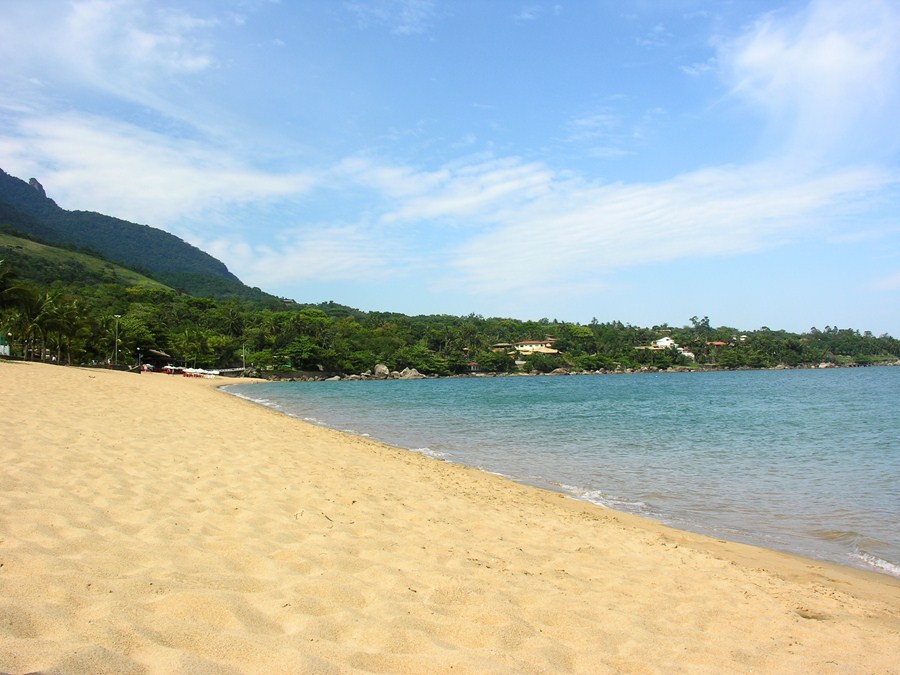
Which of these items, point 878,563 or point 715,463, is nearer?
point 878,563

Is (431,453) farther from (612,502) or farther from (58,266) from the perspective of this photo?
(58,266)

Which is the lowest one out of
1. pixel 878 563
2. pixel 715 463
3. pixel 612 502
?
pixel 715 463

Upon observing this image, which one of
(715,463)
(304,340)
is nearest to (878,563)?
(715,463)

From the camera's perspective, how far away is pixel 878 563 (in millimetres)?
7504

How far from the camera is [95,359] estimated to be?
70688mm

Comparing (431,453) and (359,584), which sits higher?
(359,584)

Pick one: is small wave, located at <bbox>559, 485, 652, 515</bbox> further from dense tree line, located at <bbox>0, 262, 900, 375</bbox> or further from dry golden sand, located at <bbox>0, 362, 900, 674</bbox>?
dense tree line, located at <bbox>0, 262, 900, 375</bbox>

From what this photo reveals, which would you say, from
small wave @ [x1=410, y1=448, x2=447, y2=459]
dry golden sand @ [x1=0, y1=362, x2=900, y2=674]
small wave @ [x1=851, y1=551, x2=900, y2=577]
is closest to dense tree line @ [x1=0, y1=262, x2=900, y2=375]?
small wave @ [x1=410, y1=448, x2=447, y2=459]

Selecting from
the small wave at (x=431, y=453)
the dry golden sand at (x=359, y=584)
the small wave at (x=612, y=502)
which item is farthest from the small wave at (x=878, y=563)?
the small wave at (x=431, y=453)

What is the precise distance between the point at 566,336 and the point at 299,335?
82264mm

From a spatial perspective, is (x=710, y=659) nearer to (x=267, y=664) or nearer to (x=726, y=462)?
(x=267, y=664)

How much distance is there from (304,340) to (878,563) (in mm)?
106608

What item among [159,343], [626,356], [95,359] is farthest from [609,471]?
[626,356]

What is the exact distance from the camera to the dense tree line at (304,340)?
5678 cm
